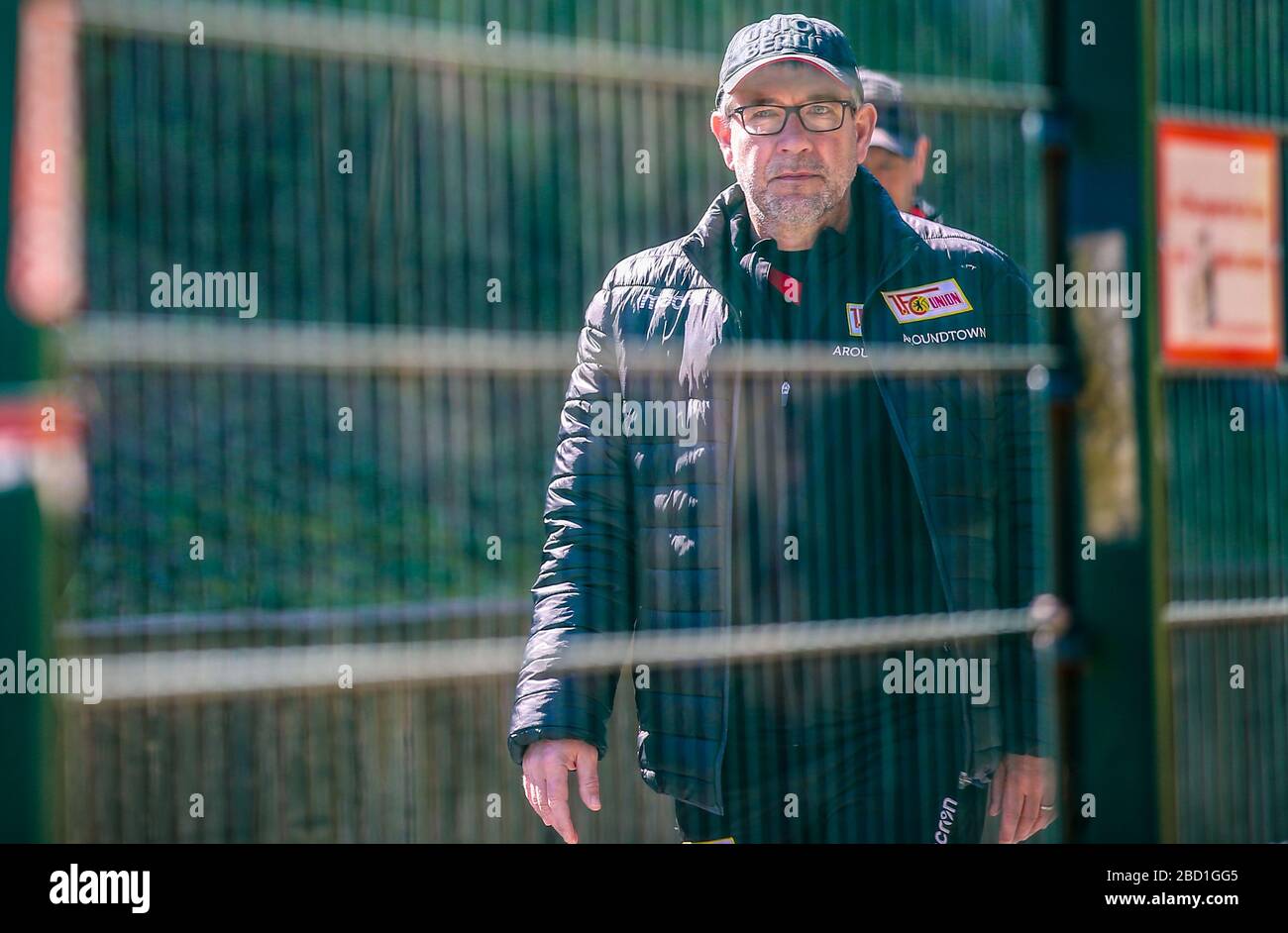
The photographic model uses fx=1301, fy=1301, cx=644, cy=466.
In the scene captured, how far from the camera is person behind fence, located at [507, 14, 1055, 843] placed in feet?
10.4

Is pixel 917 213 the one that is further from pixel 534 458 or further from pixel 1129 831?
pixel 1129 831

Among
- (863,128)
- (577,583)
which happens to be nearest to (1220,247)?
(863,128)

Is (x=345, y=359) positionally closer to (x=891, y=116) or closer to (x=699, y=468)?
(x=699, y=468)

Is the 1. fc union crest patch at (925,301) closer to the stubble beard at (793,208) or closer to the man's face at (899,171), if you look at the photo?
the stubble beard at (793,208)

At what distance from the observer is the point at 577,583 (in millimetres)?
3045

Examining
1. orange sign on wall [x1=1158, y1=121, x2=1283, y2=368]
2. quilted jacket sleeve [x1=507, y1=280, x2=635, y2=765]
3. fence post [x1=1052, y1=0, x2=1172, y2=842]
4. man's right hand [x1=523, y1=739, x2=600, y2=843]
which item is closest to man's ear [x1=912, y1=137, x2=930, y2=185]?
fence post [x1=1052, y1=0, x2=1172, y2=842]

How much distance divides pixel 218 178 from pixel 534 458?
1089 mm

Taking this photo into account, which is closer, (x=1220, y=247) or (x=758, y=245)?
(x=758, y=245)

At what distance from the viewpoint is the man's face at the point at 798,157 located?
10.6 ft

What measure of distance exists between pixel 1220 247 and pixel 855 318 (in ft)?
5.54

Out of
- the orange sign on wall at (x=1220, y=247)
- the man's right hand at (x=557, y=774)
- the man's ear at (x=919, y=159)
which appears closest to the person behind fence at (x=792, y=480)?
the man's right hand at (x=557, y=774)

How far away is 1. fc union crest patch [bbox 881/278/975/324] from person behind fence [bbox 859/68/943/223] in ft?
1.34

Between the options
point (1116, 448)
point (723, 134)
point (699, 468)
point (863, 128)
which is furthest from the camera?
point (1116, 448)

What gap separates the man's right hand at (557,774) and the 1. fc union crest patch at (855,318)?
1.25 m
